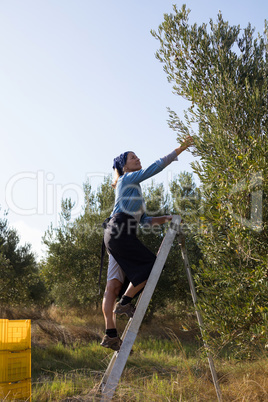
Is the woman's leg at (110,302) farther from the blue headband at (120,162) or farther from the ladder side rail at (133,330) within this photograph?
the blue headband at (120,162)

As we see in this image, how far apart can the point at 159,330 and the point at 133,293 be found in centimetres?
1612

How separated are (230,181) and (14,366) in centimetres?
483

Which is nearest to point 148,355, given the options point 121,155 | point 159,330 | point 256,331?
point 159,330

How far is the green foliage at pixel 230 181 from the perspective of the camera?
5281 millimetres

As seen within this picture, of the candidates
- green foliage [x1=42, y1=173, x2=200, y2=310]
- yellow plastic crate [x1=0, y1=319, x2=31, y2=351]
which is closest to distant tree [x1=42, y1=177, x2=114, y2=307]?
green foliage [x1=42, y1=173, x2=200, y2=310]

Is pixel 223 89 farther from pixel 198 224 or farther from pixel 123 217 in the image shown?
pixel 123 217

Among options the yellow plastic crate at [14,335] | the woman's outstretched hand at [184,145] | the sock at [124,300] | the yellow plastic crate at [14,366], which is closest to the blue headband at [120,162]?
the woman's outstretched hand at [184,145]

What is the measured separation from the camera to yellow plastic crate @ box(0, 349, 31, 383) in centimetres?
664

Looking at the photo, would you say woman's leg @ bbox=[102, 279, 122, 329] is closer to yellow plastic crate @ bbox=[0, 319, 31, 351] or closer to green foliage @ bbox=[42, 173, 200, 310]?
yellow plastic crate @ bbox=[0, 319, 31, 351]

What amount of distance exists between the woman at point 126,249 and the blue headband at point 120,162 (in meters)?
0.23

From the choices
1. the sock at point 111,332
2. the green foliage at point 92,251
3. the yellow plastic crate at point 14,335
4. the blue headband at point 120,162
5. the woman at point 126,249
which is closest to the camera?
the sock at point 111,332

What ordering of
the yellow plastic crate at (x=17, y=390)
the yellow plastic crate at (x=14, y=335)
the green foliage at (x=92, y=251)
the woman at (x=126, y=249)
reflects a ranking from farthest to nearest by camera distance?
the green foliage at (x=92, y=251) < the yellow plastic crate at (x=14, y=335) < the yellow plastic crate at (x=17, y=390) < the woman at (x=126, y=249)

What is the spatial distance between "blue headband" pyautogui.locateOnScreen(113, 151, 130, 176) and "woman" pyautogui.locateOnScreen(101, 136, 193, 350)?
225mm

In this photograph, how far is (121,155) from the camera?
5.15 metres
